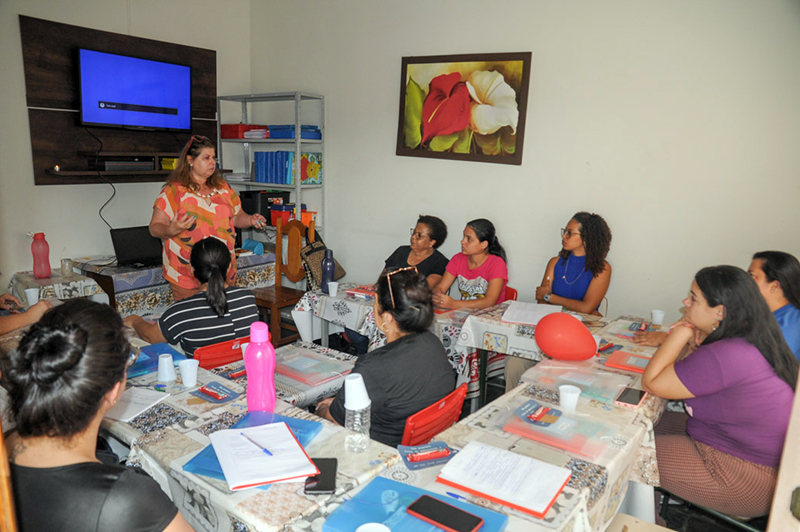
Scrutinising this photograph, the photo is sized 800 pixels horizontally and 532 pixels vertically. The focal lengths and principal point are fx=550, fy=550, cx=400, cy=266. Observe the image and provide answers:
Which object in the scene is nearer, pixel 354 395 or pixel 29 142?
pixel 354 395

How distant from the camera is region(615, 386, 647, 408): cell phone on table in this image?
180 cm

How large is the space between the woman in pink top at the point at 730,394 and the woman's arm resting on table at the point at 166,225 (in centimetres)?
249

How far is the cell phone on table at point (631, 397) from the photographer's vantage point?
180 centimetres

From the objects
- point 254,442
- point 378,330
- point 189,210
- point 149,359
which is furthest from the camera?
point 189,210

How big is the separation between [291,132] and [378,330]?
94.8 inches

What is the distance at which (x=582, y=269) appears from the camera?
129 inches

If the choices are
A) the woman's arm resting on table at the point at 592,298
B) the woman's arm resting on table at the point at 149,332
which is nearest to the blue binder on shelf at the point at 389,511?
the woman's arm resting on table at the point at 149,332

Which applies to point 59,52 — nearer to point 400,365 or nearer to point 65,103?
point 65,103

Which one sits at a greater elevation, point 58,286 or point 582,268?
point 582,268

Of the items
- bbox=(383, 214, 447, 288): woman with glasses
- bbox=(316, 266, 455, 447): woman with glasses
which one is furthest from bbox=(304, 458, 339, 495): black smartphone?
bbox=(383, 214, 447, 288): woman with glasses

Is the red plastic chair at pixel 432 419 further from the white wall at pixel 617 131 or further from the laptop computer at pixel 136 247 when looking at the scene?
the laptop computer at pixel 136 247

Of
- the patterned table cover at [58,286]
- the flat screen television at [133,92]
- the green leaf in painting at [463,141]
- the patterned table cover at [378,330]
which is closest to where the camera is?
the patterned table cover at [378,330]

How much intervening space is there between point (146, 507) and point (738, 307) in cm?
172

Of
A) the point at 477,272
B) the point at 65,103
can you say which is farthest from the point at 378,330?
the point at 65,103
